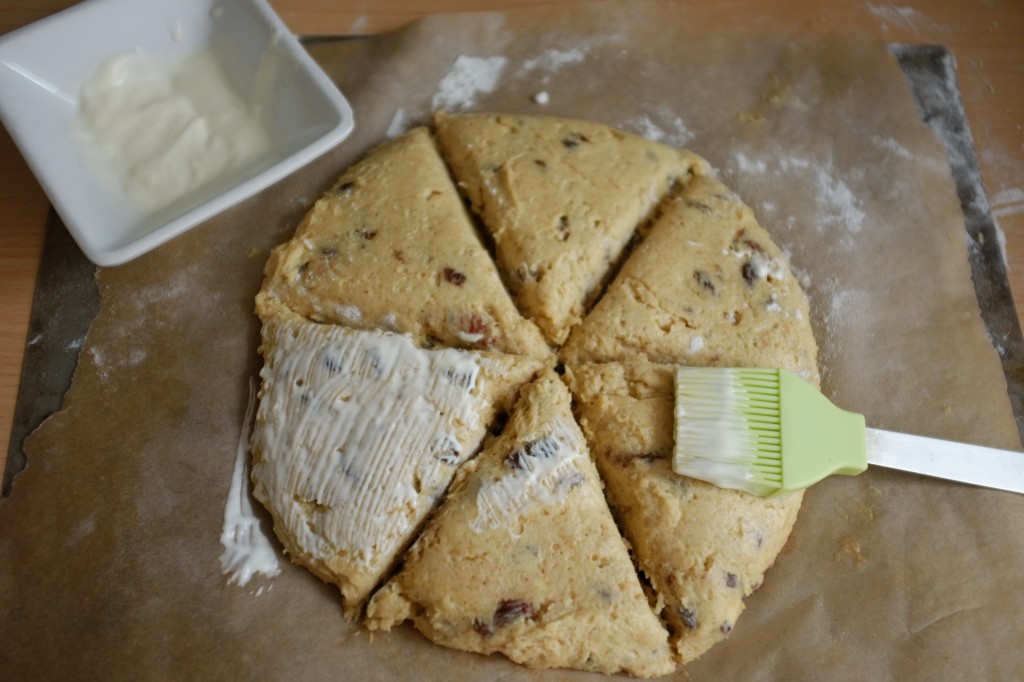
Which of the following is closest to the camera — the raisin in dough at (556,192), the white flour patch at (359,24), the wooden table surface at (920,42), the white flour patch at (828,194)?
the raisin in dough at (556,192)

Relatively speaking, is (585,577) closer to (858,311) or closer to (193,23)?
(858,311)

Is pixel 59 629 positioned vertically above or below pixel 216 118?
below

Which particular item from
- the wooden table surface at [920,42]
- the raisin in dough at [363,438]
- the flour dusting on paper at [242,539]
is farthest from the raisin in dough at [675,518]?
the wooden table surface at [920,42]

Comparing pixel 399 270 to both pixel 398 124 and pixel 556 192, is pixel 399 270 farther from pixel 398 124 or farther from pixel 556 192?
pixel 398 124

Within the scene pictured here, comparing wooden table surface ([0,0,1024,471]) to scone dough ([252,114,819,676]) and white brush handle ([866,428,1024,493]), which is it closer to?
white brush handle ([866,428,1024,493])

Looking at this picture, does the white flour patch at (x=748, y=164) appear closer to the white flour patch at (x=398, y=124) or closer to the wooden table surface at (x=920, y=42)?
the wooden table surface at (x=920, y=42)

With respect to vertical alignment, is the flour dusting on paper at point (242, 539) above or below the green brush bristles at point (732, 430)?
below

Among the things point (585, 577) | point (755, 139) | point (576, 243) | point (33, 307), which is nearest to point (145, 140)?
point (33, 307)

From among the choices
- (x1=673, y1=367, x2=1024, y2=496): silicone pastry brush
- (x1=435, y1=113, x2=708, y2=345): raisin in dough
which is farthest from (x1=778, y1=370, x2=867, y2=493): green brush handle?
(x1=435, y1=113, x2=708, y2=345): raisin in dough
